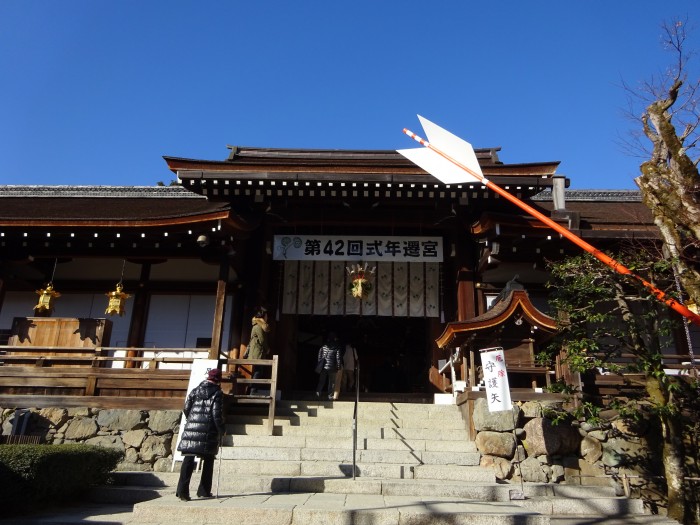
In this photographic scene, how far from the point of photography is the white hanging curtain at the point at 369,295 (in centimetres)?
1259

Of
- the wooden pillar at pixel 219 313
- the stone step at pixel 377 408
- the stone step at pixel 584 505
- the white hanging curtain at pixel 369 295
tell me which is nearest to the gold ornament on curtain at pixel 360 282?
the white hanging curtain at pixel 369 295

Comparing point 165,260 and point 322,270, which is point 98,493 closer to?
point 165,260

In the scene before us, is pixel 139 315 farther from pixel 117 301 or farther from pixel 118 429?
pixel 118 429

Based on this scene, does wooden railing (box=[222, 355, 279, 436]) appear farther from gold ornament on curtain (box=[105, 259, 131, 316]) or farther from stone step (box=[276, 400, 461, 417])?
gold ornament on curtain (box=[105, 259, 131, 316])

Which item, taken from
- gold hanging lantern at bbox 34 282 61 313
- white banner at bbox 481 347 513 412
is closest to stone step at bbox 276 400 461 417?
white banner at bbox 481 347 513 412

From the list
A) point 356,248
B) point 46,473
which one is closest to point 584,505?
point 356,248

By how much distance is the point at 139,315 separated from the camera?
12.3 m

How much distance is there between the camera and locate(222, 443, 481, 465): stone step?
26.8 ft

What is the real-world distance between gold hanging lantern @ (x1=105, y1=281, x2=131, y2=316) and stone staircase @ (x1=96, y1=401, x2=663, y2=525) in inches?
156

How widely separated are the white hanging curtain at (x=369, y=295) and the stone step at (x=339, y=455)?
452 cm

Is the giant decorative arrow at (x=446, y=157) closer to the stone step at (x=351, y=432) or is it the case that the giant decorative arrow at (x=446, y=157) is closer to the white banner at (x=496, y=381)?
the white banner at (x=496, y=381)

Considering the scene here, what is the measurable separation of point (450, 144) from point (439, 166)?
0.41 metres

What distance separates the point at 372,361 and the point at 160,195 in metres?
9.72

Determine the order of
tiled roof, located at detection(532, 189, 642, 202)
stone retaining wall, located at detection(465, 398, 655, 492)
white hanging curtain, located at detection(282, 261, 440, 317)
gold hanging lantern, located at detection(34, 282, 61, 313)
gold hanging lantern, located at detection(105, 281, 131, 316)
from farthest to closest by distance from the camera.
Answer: tiled roof, located at detection(532, 189, 642, 202) → white hanging curtain, located at detection(282, 261, 440, 317) → gold hanging lantern, located at detection(34, 282, 61, 313) → gold hanging lantern, located at detection(105, 281, 131, 316) → stone retaining wall, located at detection(465, 398, 655, 492)
